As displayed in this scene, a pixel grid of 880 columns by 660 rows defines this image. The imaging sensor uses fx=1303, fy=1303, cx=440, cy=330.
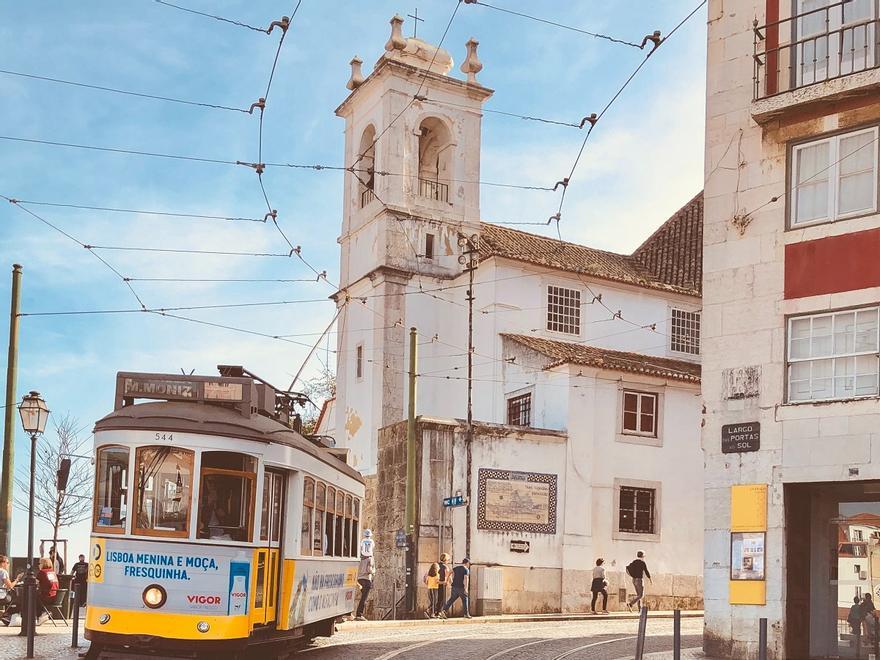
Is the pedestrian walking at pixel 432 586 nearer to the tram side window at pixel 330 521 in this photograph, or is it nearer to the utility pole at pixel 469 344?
the utility pole at pixel 469 344

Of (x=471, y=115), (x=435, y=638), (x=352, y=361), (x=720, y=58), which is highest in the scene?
Answer: (x=471, y=115)

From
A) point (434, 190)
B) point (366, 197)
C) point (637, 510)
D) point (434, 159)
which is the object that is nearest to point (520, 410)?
point (637, 510)

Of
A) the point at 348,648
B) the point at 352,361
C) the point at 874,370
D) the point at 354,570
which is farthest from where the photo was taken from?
the point at 352,361

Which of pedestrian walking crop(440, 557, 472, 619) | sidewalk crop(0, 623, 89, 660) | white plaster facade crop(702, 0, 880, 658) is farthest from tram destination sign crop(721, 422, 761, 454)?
pedestrian walking crop(440, 557, 472, 619)

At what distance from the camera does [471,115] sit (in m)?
44.0

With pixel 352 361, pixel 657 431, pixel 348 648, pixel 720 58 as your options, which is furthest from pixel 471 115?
pixel 348 648

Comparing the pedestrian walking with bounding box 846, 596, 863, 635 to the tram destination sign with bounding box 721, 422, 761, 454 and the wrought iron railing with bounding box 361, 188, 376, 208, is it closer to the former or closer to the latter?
the tram destination sign with bounding box 721, 422, 761, 454

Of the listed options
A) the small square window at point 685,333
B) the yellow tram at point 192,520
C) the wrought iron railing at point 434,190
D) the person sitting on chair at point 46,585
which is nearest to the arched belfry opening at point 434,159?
the wrought iron railing at point 434,190

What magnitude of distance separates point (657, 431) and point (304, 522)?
20.7 metres

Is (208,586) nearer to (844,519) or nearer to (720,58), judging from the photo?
(844,519)

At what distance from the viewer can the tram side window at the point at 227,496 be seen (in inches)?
567

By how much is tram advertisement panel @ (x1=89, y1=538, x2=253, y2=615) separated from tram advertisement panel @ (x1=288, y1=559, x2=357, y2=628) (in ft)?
5.74

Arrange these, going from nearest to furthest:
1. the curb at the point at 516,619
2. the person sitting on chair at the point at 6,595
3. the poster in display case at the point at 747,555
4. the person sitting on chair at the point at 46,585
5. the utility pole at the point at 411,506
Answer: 1. the poster in display case at the point at 747,555
2. the person sitting on chair at the point at 6,595
3. the person sitting on chair at the point at 46,585
4. the curb at the point at 516,619
5. the utility pole at the point at 411,506

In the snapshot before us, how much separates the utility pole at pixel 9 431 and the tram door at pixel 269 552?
735 centimetres
